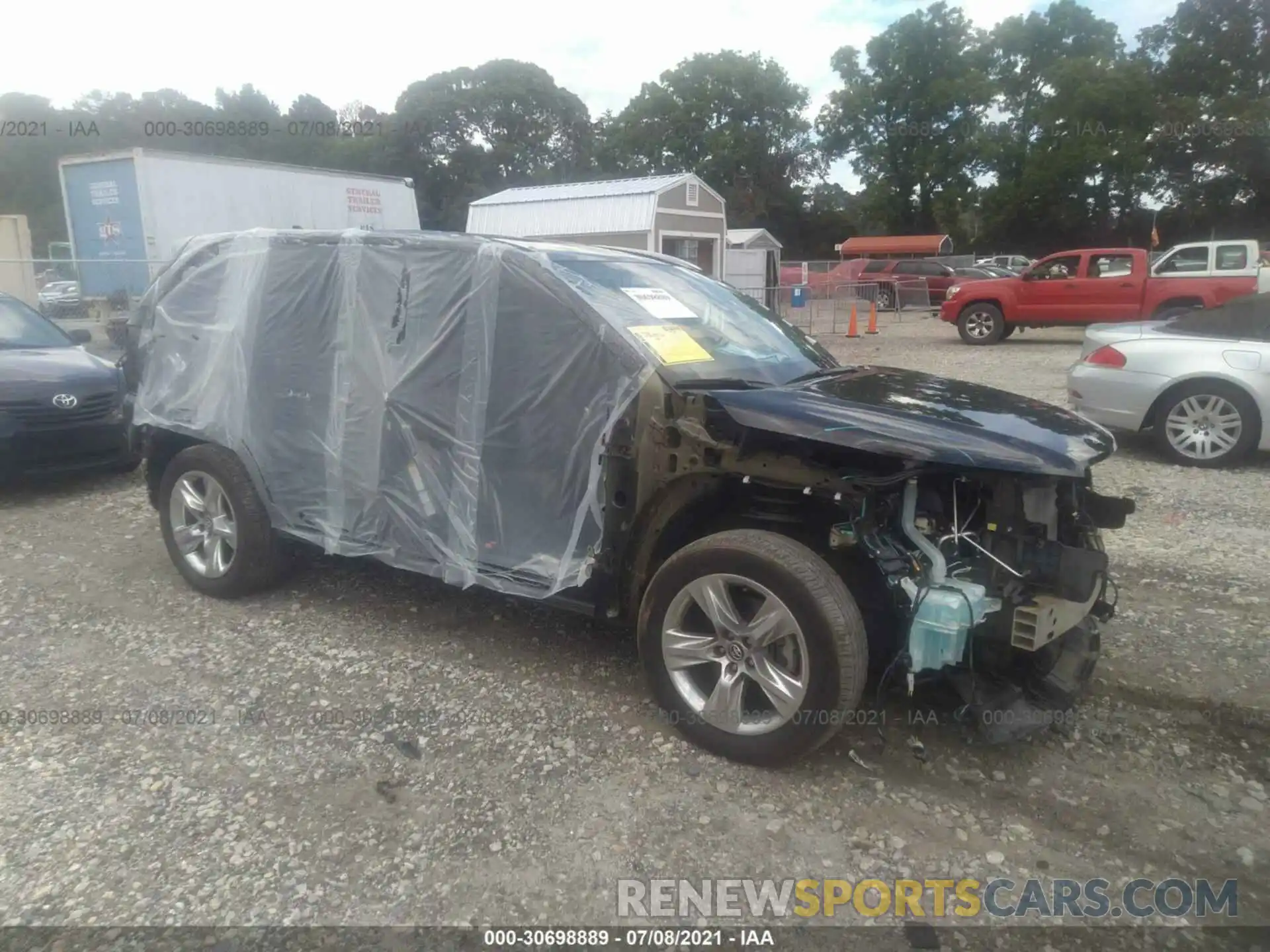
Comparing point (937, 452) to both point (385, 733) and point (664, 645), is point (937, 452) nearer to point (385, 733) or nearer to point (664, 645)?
point (664, 645)

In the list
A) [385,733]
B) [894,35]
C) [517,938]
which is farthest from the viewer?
[894,35]

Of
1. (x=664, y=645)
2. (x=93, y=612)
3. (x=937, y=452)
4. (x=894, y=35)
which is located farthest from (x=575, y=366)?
(x=894, y=35)

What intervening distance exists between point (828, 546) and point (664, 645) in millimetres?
691

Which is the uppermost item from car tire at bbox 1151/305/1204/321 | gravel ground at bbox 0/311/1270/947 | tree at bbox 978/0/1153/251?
tree at bbox 978/0/1153/251

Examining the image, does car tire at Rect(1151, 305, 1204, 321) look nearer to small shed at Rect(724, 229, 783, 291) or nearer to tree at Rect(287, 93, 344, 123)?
small shed at Rect(724, 229, 783, 291)

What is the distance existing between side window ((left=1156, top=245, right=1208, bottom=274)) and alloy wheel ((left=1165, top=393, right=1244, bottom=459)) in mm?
10753

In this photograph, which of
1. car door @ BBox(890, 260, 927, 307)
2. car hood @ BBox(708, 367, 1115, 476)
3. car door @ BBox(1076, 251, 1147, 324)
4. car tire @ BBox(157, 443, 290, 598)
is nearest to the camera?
car hood @ BBox(708, 367, 1115, 476)

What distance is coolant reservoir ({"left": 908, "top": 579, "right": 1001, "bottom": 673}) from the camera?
9.46ft

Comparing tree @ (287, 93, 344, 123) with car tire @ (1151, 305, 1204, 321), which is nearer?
car tire @ (1151, 305, 1204, 321)

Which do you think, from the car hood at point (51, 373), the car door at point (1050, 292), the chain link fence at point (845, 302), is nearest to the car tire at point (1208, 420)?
the car hood at point (51, 373)

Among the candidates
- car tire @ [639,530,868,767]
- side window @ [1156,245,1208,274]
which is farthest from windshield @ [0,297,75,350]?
side window @ [1156,245,1208,274]

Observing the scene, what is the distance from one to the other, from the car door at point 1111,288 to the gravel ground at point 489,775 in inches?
528

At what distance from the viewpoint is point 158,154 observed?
15.6 m

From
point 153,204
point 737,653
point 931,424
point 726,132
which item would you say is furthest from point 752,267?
point 726,132
